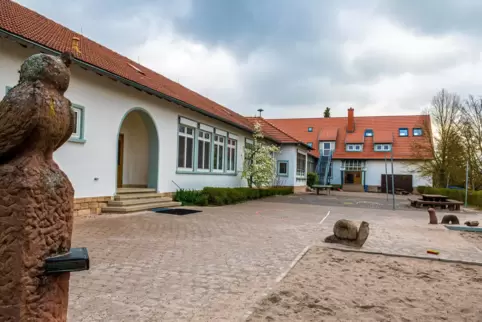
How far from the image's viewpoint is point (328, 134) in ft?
140

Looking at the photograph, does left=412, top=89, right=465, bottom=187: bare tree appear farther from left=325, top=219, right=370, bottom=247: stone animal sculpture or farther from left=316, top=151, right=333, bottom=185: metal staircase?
left=325, top=219, right=370, bottom=247: stone animal sculpture

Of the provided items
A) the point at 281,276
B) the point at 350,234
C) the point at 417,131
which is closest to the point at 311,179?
the point at 417,131

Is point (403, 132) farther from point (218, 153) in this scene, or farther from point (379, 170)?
point (218, 153)

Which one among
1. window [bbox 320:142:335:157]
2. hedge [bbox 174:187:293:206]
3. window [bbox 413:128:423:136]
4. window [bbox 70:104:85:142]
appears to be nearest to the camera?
window [bbox 70:104:85:142]

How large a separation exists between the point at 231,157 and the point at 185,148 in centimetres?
512

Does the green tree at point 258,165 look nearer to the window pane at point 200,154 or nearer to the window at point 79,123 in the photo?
the window pane at point 200,154

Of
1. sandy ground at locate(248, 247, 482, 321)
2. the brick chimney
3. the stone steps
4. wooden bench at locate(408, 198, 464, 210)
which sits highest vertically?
the brick chimney

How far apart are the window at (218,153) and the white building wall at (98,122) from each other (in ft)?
14.3

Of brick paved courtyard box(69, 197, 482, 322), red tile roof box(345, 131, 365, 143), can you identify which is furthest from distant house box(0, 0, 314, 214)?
red tile roof box(345, 131, 365, 143)

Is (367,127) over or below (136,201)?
over

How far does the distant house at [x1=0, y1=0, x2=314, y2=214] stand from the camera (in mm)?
9656

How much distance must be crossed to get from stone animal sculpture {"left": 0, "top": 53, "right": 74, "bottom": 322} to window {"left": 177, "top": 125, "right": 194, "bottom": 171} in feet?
45.2

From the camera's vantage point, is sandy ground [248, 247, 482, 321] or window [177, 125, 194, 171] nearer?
sandy ground [248, 247, 482, 321]

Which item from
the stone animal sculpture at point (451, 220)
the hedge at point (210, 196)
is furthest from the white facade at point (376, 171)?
the stone animal sculpture at point (451, 220)
